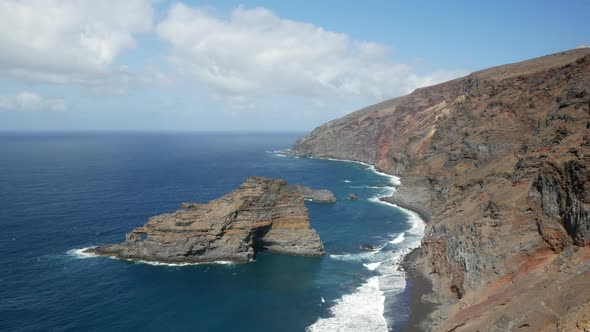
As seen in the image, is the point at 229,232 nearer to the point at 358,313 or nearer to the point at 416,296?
the point at 358,313

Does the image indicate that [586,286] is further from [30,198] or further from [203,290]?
[30,198]

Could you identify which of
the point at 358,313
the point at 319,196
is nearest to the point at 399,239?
the point at 358,313

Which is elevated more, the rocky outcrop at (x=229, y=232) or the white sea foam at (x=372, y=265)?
the rocky outcrop at (x=229, y=232)

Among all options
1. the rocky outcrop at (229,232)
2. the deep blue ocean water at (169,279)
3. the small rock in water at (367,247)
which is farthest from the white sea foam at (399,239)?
the rocky outcrop at (229,232)

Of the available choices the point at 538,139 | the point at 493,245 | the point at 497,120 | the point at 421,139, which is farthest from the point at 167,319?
the point at 421,139

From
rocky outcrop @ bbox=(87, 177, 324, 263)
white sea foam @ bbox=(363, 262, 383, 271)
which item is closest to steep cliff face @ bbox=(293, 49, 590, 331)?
white sea foam @ bbox=(363, 262, 383, 271)

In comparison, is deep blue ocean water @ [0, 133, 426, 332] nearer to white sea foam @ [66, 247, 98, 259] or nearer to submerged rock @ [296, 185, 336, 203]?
white sea foam @ [66, 247, 98, 259]

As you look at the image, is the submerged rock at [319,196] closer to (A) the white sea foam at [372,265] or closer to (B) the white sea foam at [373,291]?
(B) the white sea foam at [373,291]
